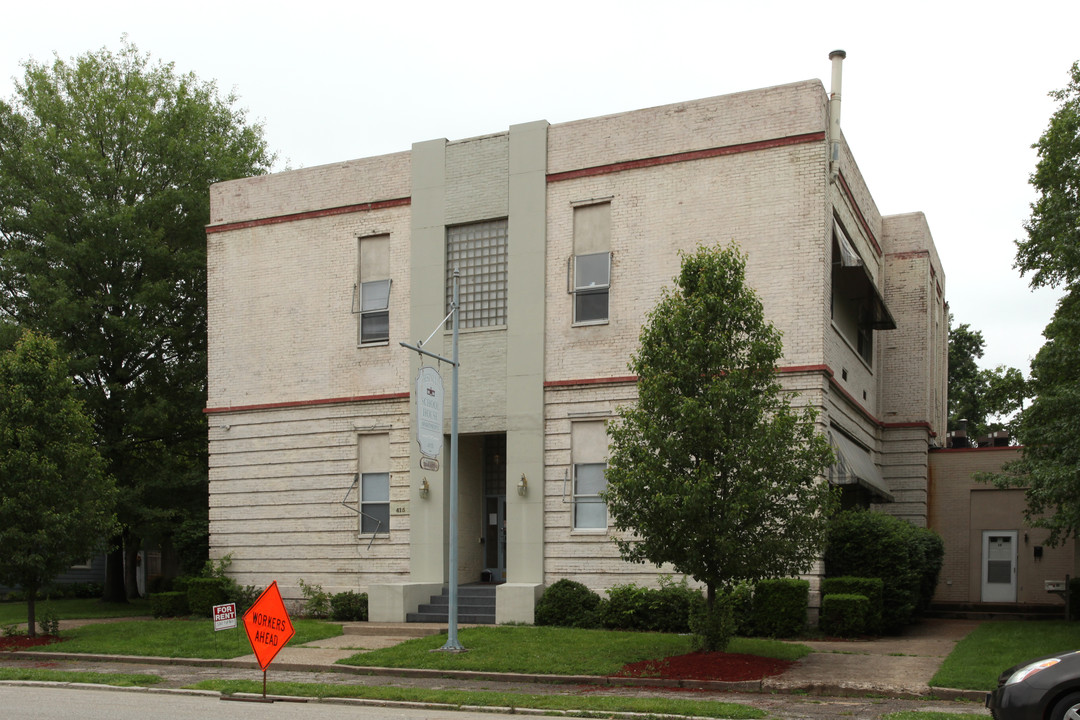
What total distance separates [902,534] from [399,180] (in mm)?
13098

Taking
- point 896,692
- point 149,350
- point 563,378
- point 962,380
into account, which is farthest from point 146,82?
point 962,380

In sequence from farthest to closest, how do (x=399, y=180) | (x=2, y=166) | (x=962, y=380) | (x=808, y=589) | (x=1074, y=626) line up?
(x=962, y=380), (x=2, y=166), (x=399, y=180), (x=1074, y=626), (x=808, y=589)

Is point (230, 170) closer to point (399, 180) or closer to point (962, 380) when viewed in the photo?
point (399, 180)

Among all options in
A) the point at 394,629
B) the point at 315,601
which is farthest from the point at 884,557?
the point at 315,601

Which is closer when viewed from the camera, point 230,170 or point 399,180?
point 399,180

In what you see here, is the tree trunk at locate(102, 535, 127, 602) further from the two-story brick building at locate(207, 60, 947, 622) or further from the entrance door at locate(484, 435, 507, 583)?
the entrance door at locate(484, 435, 507, 583)

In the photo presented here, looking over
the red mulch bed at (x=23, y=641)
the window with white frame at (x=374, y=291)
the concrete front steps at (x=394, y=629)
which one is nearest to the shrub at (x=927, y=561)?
the concrete front steps at (x=394, y=629)

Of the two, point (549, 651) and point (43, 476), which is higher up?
point (43, 476)

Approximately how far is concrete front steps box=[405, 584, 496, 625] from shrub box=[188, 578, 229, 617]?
5.28 m

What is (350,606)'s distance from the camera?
22.5 meters

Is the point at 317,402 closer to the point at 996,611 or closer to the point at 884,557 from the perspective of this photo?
the point at 884,557

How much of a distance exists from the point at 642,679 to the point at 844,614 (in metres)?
5.46

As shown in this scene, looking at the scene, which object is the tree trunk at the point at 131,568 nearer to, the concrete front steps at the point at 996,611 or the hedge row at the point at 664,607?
the hedge row at the point at 664,607

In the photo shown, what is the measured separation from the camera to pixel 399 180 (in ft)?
78.4
